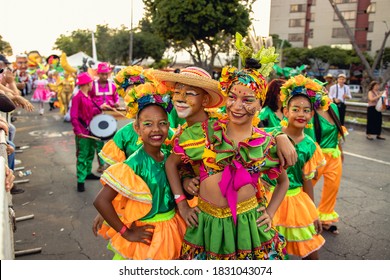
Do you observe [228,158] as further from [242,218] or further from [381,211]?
[381,211]

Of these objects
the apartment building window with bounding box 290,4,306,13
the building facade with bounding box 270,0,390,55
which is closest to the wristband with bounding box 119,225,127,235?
the building facade with bounding box 270,0,390,55

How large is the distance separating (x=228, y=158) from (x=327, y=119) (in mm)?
2628

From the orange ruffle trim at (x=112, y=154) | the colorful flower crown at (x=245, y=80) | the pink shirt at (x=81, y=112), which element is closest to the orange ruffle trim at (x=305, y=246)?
the colorful flower crown at (x=245, y=80)

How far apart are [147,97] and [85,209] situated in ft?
11.1

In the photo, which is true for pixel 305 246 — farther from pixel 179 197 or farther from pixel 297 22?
pixel 297 22

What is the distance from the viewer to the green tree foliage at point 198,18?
23203mm

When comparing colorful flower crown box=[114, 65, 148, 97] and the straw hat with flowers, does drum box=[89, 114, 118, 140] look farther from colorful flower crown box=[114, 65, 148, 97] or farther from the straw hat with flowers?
the straw hat with flowers

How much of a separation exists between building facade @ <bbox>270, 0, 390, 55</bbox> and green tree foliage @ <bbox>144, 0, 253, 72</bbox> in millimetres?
25783

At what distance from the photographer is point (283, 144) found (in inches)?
90.7

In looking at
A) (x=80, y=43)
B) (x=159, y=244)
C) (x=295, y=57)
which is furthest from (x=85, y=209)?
(x=80, y=43)

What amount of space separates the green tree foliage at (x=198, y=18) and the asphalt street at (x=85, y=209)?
1600 cm

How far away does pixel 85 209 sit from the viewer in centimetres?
541

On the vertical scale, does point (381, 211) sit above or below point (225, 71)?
below
